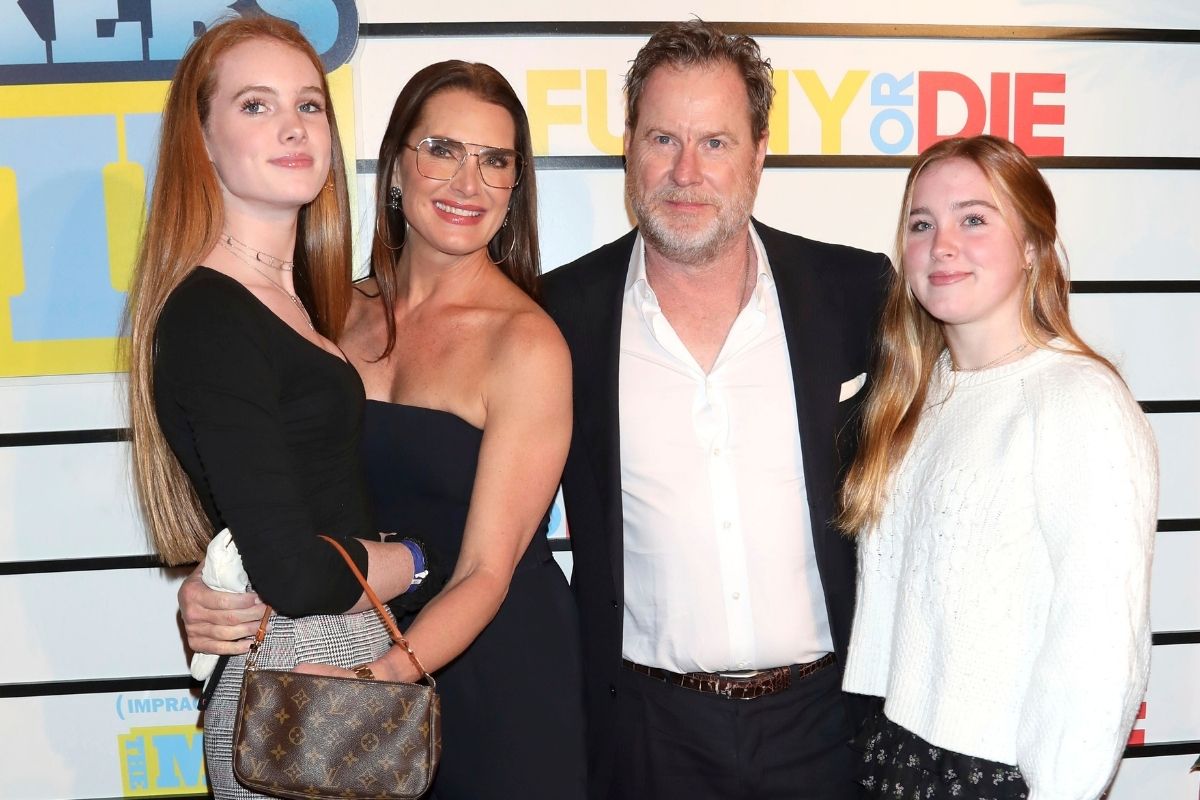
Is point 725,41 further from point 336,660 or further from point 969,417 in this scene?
point 336,660

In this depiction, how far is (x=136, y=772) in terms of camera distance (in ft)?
9.94

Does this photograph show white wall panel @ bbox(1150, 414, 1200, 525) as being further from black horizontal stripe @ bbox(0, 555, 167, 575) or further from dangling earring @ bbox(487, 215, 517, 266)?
black horizontal stripe @ bbox(0, 555, 167, 575)

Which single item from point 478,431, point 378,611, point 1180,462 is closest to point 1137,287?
point 1180,462

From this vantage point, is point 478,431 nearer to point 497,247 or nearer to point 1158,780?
point 497,247

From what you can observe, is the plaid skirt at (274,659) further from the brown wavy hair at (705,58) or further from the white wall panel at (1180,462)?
the white wall panel at (1180,462)

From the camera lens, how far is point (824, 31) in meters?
2.96

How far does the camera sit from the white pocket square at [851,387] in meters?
2.33

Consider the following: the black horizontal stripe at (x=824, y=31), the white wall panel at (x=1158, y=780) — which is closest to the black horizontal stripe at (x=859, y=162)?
the black horizontal stripe at (x=824, y=31)

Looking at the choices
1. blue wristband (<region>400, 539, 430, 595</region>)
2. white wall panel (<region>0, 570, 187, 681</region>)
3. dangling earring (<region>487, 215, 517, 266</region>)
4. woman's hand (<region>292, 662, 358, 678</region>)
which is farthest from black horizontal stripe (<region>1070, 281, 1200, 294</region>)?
white wall panel (<region>0, 570, 187, 681</region>)

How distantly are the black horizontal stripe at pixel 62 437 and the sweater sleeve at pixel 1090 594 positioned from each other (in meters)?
2.41

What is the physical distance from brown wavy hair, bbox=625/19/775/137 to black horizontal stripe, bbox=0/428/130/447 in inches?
67.8

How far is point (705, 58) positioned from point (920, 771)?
1.59 meters

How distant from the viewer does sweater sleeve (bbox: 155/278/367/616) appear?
4.83 feet

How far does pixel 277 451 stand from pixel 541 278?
1.07 meters
